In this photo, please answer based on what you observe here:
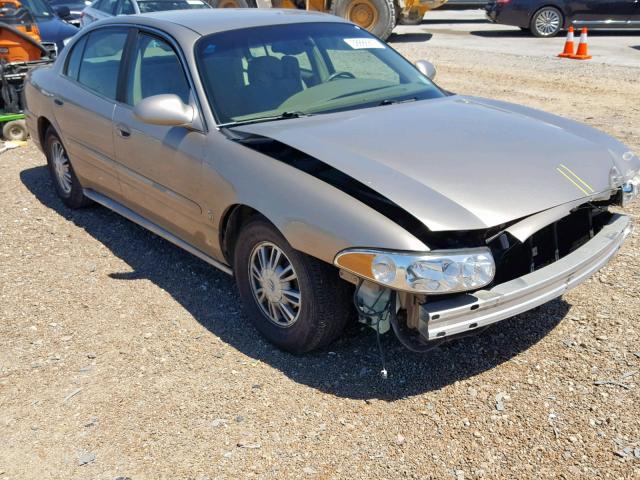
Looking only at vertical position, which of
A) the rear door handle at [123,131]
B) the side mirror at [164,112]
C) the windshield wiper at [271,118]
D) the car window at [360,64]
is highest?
the car window at [360,64]

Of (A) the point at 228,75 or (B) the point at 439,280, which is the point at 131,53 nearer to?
(A) the point at 228,75

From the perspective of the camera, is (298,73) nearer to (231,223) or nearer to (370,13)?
(231,223)

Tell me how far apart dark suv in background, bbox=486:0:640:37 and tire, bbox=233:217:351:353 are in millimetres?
14976

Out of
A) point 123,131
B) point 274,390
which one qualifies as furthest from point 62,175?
point 274,390

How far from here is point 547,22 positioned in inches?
657

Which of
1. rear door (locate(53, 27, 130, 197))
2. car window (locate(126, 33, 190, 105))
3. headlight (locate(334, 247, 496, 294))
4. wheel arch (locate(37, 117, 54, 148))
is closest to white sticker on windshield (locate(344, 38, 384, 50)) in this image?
car window (locate(126, 33, 190, 105))

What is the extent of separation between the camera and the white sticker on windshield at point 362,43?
4758mm

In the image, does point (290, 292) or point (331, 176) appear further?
point (290, 292)

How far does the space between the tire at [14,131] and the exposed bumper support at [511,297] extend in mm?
6978

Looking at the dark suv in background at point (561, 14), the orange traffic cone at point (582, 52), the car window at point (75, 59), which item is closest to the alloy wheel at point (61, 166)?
the car window at point (75, 59)

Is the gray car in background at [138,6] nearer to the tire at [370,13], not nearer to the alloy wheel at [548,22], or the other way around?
the tire at [370,13]

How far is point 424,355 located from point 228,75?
1961 millimetres

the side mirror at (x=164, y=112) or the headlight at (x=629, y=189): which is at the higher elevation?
the side mirror at (x=164, y=112)

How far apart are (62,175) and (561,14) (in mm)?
14002
